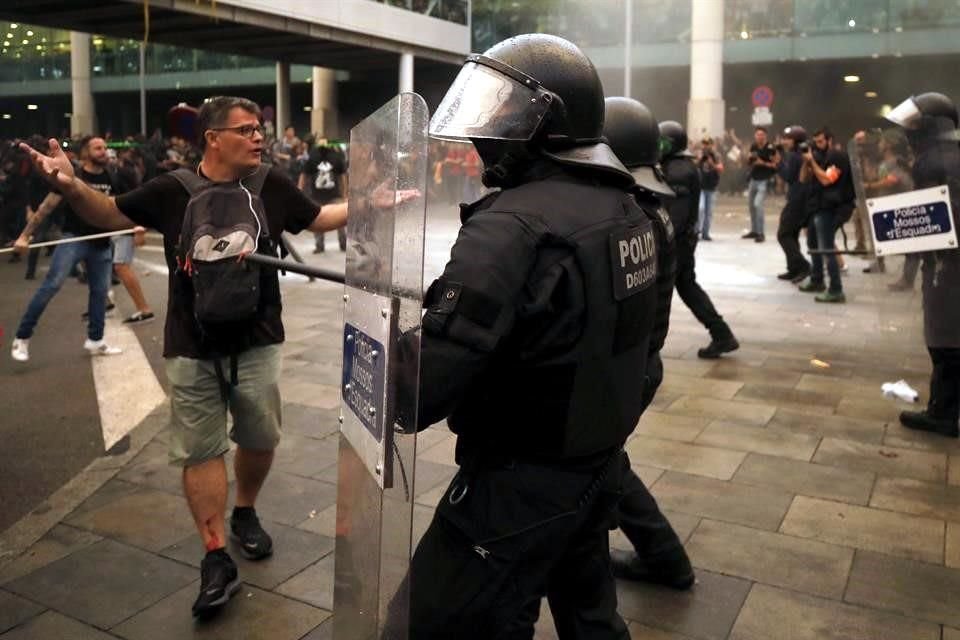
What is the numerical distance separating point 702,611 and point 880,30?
25.5 metres

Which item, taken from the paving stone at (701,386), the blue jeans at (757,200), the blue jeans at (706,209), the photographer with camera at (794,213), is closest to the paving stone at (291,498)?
the paving stone at (701,386)

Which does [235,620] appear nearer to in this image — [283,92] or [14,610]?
[14,610]

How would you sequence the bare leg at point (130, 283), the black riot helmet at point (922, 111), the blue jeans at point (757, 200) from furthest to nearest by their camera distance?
the blue jeans at point (757, 200), the bare leg at point (130, 283), the black riot helmet at point (922, 111)

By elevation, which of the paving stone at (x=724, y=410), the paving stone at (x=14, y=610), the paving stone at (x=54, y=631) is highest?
the paving stone at (x=724, y=410)

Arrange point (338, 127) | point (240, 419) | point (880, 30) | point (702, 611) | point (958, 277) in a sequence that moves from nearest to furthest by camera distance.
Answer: point (702, 611)
point (240, 419)
point (958, 277)
point (880, 30)
point (338, 127)

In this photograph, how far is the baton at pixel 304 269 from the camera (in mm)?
2074

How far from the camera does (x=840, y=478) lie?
4328 mm

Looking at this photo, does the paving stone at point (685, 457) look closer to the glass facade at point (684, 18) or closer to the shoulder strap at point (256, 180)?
the shoulder strap at point (256, 180)

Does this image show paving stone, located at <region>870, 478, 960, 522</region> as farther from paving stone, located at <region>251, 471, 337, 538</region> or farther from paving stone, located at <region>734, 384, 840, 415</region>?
paving stone, located at <region>251, 471, 337, 538</region>

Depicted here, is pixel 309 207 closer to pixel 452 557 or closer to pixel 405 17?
pixel 452 557

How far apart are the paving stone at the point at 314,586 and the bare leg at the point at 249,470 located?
37 cm

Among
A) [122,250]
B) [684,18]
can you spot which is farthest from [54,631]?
[684,18]

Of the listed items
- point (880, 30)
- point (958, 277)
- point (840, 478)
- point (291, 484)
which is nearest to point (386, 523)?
point (291, 484)

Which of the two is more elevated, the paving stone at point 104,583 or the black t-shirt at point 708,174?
the black t-shirt at point 708,174
